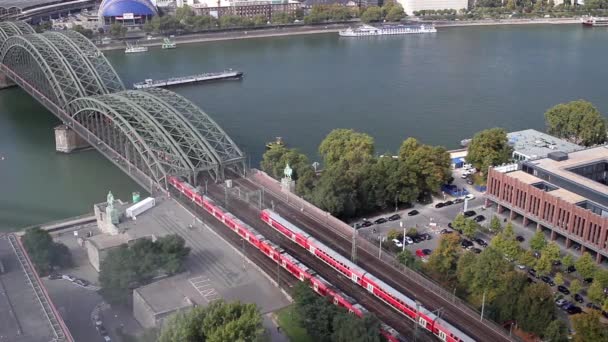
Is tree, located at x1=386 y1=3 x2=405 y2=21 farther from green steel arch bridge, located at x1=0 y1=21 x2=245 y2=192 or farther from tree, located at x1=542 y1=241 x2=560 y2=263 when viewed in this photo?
tree, located at x1=542 y1=241 x2=560 y2=263

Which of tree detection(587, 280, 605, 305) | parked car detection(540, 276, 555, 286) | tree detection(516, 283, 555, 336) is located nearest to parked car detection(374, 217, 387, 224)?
parked car detection(540, 276, 555, 286)

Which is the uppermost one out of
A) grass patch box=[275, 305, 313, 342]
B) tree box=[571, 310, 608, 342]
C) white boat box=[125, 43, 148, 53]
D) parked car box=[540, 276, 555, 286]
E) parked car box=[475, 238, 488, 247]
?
white boat box=[125, 43, 148, 53]

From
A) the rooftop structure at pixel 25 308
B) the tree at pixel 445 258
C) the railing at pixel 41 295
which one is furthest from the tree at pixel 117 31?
the tree at pixel 445 258

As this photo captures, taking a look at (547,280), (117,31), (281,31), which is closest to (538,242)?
(547,280)

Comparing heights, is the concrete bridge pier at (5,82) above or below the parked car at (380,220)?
above

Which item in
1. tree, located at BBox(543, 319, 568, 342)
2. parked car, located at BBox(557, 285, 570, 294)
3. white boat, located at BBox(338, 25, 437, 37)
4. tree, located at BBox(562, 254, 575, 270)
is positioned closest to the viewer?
tree, located at BBox(543, 319, 568, 342)

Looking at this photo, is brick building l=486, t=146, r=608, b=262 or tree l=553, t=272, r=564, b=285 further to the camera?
brick building l=486, t=146, r=608, b=262

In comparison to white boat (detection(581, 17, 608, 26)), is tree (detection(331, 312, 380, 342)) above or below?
below

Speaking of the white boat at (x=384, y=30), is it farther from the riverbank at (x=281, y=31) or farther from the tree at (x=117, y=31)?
the tree at (x=117, y=31)
